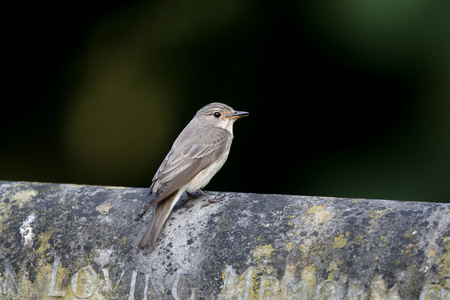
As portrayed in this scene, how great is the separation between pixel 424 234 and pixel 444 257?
14 centimetres

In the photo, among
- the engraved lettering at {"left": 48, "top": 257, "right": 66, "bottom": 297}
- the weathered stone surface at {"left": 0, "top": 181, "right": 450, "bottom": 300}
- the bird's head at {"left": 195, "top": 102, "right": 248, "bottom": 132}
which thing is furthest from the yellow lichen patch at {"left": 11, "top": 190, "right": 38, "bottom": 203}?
the bird's head at {"left": 195, "top": 102, "right": 248, "bottom": 132}

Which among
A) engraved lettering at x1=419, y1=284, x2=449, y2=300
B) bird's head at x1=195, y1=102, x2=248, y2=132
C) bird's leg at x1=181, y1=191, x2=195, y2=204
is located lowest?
engraved lettering at x1=419, y1=284, x2=449, y2=300

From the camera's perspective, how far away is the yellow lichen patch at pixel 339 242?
103 inches

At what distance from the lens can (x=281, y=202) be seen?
2.99 meters

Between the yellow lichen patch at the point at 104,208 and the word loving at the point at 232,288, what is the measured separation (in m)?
0.31

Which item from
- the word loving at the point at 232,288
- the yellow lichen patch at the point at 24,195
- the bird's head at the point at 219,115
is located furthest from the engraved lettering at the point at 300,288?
the bird's head at the point at 219,115

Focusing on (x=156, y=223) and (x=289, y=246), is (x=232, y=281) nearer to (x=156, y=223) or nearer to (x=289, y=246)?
(x=289, y=246)

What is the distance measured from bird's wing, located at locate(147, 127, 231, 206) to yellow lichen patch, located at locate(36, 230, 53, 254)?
487 millimetres

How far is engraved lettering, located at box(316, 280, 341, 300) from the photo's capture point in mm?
2527

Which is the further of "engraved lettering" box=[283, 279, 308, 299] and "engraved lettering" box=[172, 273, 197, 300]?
"engraved lettering" box=[172, 273, 197, 300]

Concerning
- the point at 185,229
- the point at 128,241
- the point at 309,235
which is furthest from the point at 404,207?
the point at 128,241

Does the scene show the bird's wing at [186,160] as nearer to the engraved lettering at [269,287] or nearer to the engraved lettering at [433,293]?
the engraved lettering at [269,287]

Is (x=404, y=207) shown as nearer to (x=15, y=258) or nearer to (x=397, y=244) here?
(x=397, y=244)

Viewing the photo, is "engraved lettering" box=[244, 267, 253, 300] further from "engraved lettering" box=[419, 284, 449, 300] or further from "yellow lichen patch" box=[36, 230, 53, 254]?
"yellow lichen patch" box=[36, 230, 53, 254]
